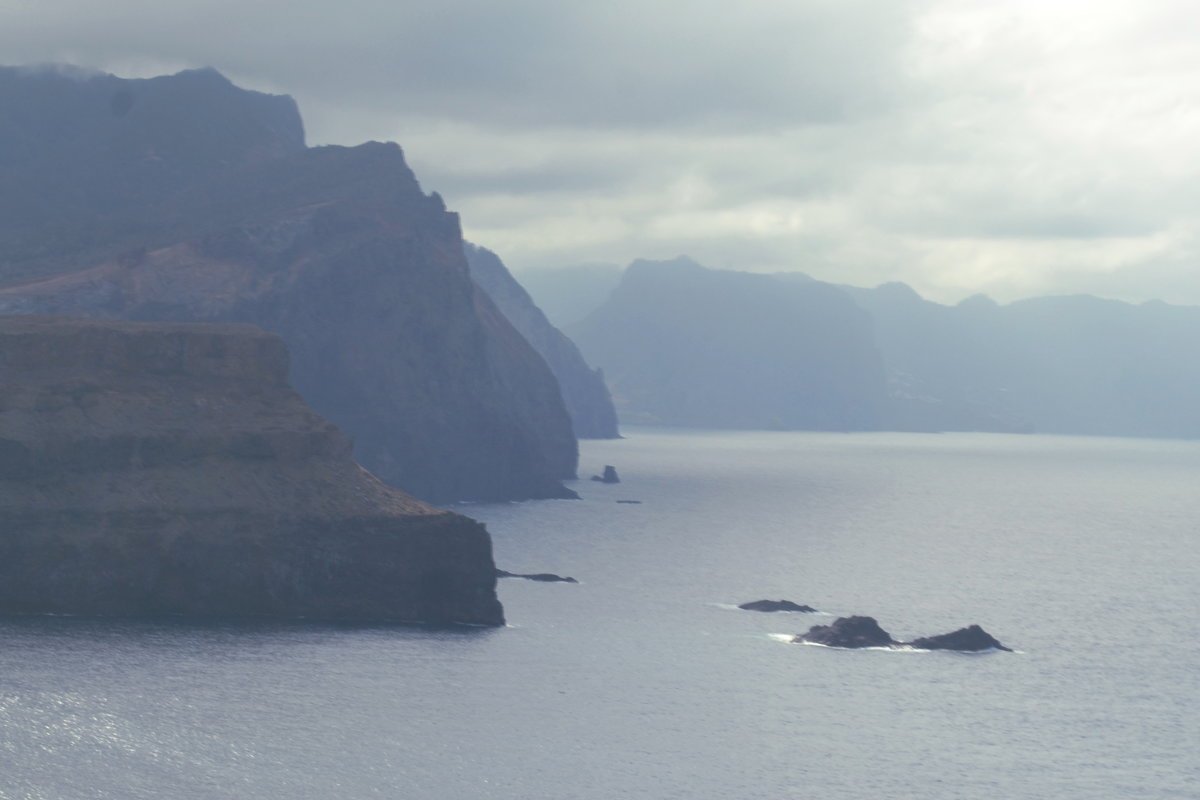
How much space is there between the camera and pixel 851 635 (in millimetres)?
109750

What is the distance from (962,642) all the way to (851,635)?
8.39 m

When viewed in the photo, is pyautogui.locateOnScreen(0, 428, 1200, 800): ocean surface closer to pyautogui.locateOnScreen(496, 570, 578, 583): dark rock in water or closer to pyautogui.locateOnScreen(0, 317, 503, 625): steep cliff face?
pyautogui.locateOnScreen(0, 317, 503, 625): steep cliff face

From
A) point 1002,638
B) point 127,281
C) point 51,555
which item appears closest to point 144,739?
point 51,555

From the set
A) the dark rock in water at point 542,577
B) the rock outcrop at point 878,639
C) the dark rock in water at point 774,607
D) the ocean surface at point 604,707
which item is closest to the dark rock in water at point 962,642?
the rock outcrop at point 878,639

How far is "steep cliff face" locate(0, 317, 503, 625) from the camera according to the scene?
102 m

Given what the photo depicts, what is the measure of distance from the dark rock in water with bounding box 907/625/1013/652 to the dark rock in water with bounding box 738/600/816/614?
15275 mm

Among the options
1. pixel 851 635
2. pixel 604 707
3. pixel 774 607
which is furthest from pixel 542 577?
pixel 604 707

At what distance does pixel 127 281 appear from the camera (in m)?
175

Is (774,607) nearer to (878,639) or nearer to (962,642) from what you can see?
(878,639)

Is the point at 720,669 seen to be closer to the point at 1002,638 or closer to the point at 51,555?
the point at 1002,638

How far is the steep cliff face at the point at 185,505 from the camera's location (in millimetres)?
102438

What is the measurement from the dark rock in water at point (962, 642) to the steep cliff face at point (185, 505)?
32.4 m

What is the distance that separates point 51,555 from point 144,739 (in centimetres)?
3301

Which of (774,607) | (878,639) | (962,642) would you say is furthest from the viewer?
(774,607)
